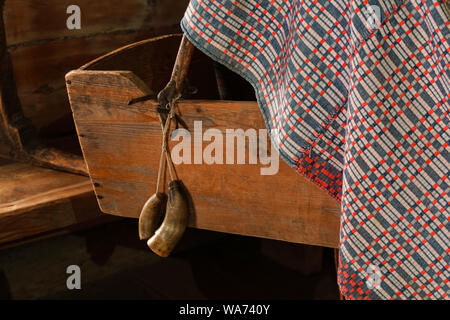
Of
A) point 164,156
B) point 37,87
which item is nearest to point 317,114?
point 164,156

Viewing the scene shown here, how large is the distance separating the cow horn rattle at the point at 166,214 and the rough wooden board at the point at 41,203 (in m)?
0.27

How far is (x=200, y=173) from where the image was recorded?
766 millimetres

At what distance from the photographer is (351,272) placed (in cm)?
62

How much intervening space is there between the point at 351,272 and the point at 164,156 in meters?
0.34

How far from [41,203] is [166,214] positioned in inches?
12.8

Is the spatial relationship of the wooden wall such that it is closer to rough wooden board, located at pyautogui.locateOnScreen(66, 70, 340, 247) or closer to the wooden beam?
the wooden beam

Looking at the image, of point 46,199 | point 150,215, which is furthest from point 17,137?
point 150,215

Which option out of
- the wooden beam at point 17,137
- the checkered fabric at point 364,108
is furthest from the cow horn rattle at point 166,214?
the wooden beam at point 17,137

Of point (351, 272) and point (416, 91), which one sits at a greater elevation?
point (416, 91)

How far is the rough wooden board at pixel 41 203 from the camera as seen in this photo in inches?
36.6

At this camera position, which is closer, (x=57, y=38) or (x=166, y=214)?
(x=166, y=214)

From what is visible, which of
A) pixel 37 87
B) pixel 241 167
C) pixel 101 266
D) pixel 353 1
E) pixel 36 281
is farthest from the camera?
pixel 101 266

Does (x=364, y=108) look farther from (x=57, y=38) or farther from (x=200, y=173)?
(x=57, y=38)

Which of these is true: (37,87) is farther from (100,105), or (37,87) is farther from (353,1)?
(353,1)
